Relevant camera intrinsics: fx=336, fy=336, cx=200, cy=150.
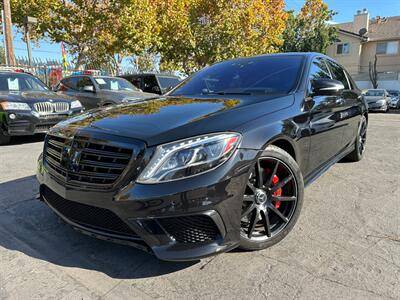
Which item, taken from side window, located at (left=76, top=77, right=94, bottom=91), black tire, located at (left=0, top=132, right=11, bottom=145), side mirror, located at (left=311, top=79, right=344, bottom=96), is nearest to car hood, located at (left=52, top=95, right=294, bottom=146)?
side mirror, located at (left=311, top=79, right=344, bottom=96)

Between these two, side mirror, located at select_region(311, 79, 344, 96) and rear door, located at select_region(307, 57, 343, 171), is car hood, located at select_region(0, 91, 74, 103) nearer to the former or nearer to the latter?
rear door, located at select_region(307, 57, 343, 171)

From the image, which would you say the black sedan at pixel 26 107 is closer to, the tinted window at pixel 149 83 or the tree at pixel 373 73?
the tinted window at pixel 149 83

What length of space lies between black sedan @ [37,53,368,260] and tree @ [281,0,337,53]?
32263mm

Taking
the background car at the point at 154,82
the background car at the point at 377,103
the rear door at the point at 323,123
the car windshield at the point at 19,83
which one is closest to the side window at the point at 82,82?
the car windshield at the point at 19,83

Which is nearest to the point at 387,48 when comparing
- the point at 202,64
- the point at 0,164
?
the point at 202,64

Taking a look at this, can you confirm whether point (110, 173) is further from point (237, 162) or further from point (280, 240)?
point (280, 240)

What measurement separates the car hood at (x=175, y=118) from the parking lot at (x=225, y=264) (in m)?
0.92

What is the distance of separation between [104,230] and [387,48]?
38091mm

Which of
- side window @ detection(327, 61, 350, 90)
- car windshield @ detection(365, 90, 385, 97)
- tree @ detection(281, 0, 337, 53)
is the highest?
tree @ detection(281, 0, 337, 53)

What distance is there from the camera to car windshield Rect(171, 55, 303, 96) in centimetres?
322

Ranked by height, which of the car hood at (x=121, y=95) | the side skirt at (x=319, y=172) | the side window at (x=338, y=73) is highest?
the side window at (x=338, y=73)

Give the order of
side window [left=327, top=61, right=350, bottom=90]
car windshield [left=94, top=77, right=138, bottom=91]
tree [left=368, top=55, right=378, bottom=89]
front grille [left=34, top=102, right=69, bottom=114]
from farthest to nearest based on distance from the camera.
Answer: tree [left=368, top=55, right=378, bottom=89] < car windshield [left=94, top=77, right=138, bottom=91] < front grille [left=34, top=102, right=69, bottom=114] < side window [left=327, top=61, right=350, bottom=90]

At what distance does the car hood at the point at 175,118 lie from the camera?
2.21 meters

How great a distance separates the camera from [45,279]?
2250 millimetres
